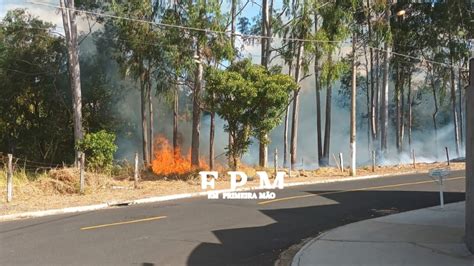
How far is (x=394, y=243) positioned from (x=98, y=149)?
18.4m

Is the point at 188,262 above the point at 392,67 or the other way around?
the other way around

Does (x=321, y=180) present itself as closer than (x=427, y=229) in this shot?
No

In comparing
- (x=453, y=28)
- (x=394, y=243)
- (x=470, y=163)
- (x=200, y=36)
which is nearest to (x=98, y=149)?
(x=200, y=36)

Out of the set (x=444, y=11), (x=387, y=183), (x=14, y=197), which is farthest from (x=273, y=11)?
(x=14, y=197)

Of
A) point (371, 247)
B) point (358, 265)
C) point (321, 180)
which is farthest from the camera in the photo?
point (321, 180)

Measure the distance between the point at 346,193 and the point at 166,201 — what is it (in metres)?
5.95

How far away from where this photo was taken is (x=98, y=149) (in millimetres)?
25594

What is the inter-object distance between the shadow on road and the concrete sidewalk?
66 cm

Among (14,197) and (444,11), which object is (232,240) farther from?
(444,11)

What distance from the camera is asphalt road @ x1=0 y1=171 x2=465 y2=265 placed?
9.08 m

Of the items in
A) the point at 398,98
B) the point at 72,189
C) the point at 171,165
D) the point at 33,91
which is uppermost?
the point at 33,91

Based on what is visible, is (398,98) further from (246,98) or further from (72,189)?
(72,189)

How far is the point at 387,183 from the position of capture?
2209cm

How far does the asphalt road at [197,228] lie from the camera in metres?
9.08
